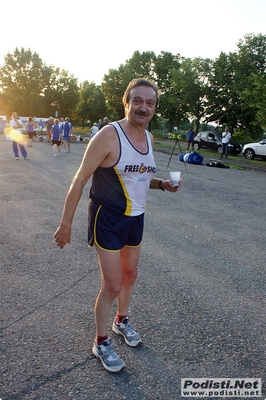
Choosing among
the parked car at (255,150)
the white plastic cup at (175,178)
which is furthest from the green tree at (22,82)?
the white plastic cup at (175,178)

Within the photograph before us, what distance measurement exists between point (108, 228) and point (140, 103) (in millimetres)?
894

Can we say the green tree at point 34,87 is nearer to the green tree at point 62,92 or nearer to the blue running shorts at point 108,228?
the green tree at point 62,92

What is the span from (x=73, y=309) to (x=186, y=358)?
3.80ft

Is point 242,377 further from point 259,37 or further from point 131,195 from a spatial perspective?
point 259,37

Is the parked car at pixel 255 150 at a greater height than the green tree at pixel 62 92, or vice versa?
the green tree at pixel 62 92

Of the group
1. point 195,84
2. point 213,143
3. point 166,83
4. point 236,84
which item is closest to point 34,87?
point 166,83

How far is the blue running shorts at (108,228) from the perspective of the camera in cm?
244

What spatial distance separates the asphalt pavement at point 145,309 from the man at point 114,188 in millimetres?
276

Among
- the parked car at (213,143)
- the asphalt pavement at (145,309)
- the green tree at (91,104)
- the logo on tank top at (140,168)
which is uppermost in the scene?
the green tree at (91,104)

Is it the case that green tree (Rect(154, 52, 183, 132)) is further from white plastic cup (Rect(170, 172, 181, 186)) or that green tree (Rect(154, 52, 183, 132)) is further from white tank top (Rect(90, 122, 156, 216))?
white tank top (Rect(90, 122, 156, 216))

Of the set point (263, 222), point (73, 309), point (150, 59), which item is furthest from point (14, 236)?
point (150, 59)

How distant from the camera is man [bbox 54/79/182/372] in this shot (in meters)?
2.38

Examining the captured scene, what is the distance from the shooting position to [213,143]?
28.2 m

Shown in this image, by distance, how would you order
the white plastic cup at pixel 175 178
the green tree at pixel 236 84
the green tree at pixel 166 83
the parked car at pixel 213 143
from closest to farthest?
the white plastic cup at pixel 175 178 < the parked car at pixel 213 143 < the green tree at pixel 236 84 < the green tree at pixel 166 83
